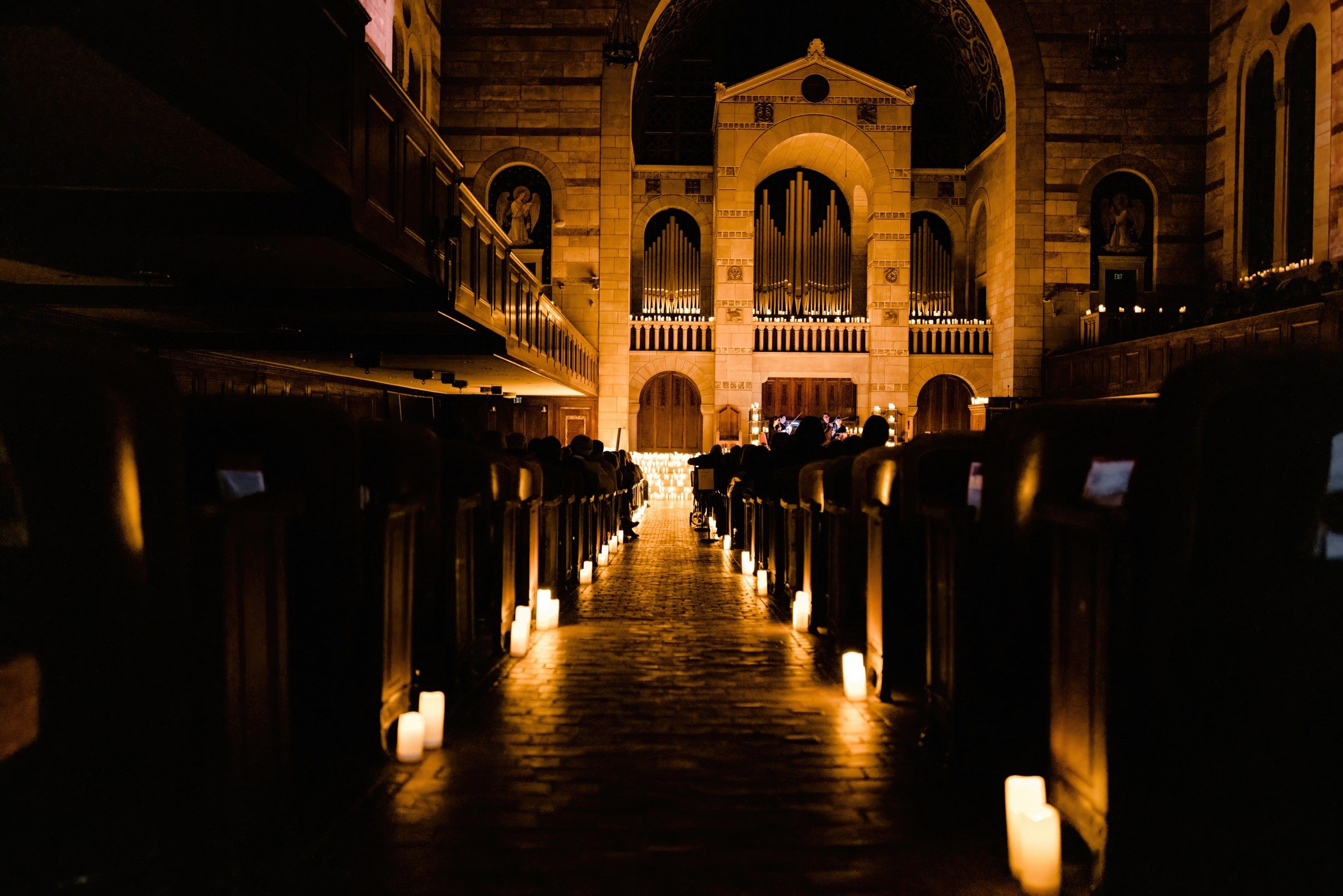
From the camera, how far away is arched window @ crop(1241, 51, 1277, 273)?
49.6 feet

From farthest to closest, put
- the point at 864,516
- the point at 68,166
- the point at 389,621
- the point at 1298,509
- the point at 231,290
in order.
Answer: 1. the point at 231,290
2. the point at 864,516
3. the point at 68,166
4. the point at 389,621
5. the point at 1298,509

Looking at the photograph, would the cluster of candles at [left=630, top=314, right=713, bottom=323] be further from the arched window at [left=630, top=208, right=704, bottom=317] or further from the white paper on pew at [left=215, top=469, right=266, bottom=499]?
the white paper on pew at [left=215, top=469, right=266, bottom=499]

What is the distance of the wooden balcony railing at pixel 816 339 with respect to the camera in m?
18.8

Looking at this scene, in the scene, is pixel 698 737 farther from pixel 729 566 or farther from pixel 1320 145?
pixel 1320 145

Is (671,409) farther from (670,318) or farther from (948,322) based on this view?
(948,322)

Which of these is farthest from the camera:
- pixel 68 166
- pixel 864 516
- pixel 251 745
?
pixel 864 516

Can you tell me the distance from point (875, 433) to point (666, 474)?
45.4 feet

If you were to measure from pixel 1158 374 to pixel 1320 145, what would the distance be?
4792 millimetres

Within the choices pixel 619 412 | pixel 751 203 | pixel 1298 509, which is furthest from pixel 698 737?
pixel 751 203

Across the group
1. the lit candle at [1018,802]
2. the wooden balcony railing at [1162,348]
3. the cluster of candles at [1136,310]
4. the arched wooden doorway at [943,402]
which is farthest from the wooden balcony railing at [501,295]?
the cluster of candles at [1136,310]

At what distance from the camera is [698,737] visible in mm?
2988

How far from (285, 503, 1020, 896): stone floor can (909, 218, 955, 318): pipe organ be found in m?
18.1

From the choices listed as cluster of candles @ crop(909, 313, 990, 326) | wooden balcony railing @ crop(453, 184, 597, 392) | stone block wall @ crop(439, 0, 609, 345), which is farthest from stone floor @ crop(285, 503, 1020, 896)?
cluster of candles @ crop(909, 313, 990, 326)

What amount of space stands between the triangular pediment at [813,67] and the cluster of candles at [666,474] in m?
8.77
